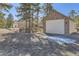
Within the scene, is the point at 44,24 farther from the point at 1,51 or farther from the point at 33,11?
the point at 1,51

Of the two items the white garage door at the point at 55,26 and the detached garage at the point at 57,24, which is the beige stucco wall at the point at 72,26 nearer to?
the detached garage at the point at 57,24

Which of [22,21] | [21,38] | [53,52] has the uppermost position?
[22,21]

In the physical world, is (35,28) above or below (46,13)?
below

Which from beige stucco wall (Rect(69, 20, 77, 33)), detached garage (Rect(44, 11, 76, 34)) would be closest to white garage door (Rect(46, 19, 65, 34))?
detached garage (Rect(44, 11, 76, 34))

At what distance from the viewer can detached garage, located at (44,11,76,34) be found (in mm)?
3844

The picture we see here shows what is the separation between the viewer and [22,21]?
12.6 feet

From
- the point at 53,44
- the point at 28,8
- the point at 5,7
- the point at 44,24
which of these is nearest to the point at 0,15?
the point at 5,7

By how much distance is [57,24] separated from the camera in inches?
153

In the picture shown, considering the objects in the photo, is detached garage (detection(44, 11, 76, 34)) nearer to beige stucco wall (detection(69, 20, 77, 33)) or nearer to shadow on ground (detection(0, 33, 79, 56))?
beige stucco wall (detection(69, 20, 77, 33))


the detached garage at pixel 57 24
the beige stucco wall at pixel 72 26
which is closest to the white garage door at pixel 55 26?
the detached garage at pixel 57 24

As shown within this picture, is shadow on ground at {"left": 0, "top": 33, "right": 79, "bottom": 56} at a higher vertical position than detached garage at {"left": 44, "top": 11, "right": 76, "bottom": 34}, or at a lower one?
lower

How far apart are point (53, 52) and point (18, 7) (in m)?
0.93

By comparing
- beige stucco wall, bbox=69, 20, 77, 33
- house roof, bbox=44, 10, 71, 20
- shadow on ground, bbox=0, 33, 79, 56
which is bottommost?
shadow on ground, bbox=0, 33, 79, 56

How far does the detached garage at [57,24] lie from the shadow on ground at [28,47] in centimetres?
21
